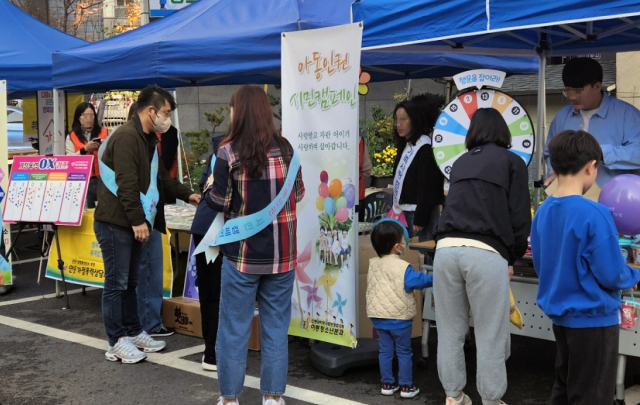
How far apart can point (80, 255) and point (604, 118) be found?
4.96 m

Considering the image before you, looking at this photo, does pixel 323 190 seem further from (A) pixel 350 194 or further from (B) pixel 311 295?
(B) pixel 311 295

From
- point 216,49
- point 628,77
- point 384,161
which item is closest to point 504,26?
point 216,49

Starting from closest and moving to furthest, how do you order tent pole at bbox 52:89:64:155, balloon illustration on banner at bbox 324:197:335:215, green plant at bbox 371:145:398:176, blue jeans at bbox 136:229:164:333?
1. balloon illustration on banner at bbox 324:197:335:215
2. blue jeans at bbox 136:229:164:333
3. tent pole at bbox 52:89:64:155
4. green plant at bbox 371:145:398:176

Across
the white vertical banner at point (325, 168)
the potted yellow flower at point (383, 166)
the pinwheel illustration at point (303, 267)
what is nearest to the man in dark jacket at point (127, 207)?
the white vertical banner at point (325, 168)

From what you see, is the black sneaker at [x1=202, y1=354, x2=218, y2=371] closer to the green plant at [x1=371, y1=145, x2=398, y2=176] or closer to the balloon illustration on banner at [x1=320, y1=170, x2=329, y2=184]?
the balloon illustration on banner at [x1=320, y1=170, x2=329, y2=184]

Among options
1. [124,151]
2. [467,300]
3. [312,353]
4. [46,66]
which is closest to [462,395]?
[467,300]

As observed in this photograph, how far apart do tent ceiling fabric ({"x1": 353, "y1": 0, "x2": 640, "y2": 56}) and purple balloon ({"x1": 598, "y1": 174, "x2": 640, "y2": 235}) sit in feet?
2.95

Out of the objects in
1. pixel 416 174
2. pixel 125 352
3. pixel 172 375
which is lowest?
pixel 172 375

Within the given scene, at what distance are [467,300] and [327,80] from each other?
1.77 metres

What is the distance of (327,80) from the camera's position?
518 cm

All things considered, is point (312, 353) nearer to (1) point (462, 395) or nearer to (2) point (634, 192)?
(1) point (462, 395)

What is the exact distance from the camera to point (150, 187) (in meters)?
5.69

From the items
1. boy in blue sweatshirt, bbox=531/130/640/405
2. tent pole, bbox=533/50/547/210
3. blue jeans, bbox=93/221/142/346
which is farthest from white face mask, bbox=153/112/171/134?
boy in blue sweatshirt, bbox=531/130/640/405

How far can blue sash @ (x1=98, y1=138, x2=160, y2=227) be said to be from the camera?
219 inches
